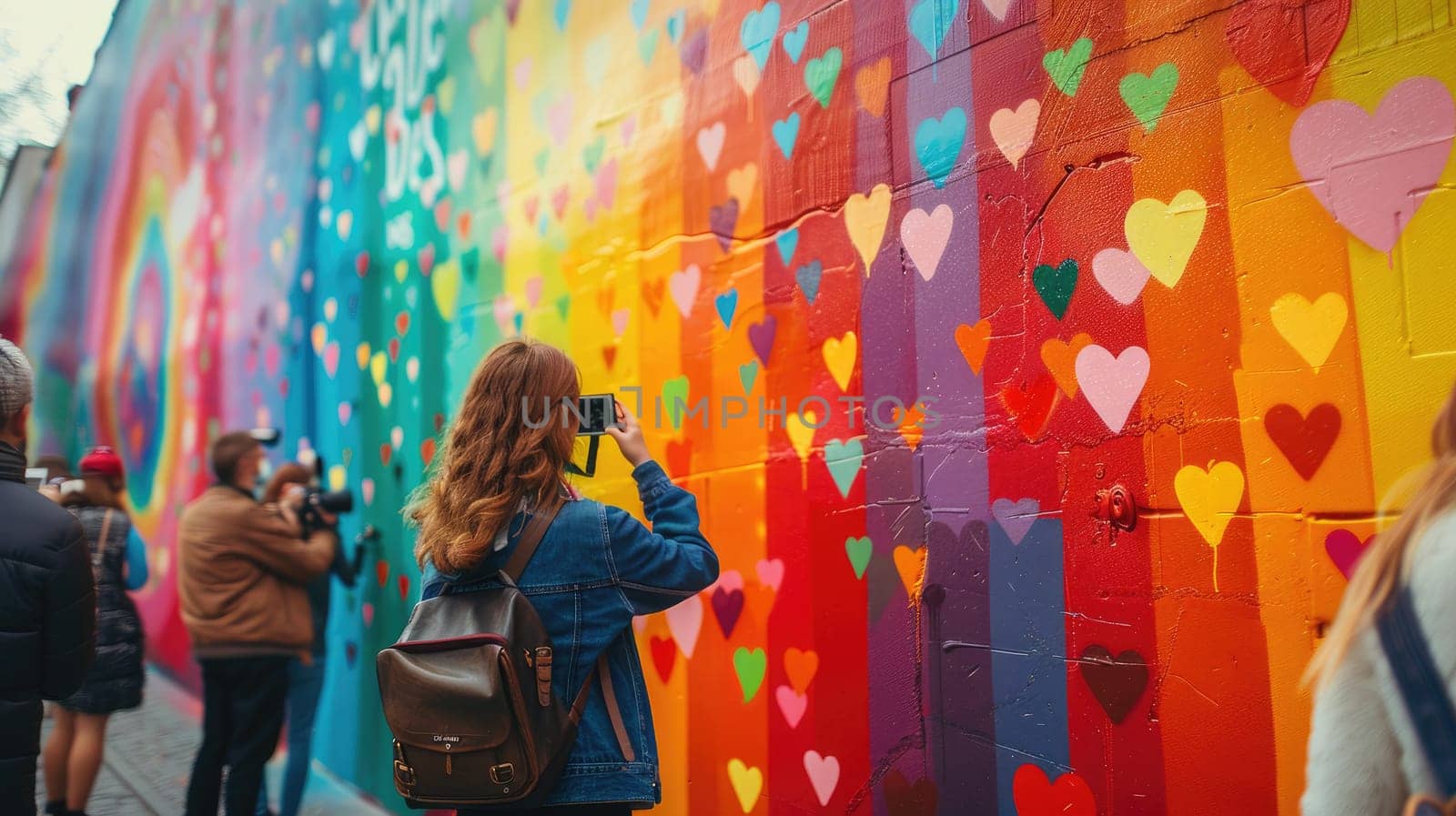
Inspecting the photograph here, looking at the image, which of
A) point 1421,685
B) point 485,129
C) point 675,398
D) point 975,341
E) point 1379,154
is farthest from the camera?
point 485,129

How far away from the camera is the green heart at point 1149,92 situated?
2154mm

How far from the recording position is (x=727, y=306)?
321 centimetres

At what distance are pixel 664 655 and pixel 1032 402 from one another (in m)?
1.62

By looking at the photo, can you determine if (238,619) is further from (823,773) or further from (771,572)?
(823,773)

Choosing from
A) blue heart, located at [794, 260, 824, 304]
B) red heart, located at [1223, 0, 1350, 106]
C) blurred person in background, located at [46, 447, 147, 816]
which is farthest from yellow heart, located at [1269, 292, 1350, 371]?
blurred person in background, located at [46, 447, 147, 816]

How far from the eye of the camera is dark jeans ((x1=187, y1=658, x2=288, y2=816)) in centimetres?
373

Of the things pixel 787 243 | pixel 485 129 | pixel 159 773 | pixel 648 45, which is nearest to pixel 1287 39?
pixel 787 243

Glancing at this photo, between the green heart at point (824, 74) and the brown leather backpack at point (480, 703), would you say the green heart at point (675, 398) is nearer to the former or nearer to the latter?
the green heart at point (824, 74)

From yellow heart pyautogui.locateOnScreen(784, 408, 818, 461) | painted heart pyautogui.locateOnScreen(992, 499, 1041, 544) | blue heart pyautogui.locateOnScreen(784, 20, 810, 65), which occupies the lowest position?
painted heart pyautogui.locateOnScreen(992, 499, 1041, 544)

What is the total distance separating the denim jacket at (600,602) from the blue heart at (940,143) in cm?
115

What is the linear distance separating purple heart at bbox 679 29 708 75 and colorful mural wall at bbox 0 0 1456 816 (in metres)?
0.01

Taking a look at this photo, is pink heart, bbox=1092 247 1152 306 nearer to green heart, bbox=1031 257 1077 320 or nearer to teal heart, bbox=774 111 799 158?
green heart, bbox=1031 257 1077 320

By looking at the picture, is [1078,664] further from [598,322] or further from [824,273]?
[598,322]

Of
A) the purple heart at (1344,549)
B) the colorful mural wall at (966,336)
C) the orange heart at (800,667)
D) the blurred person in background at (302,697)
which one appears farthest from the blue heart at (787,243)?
the blurred person in background at (302,697)
